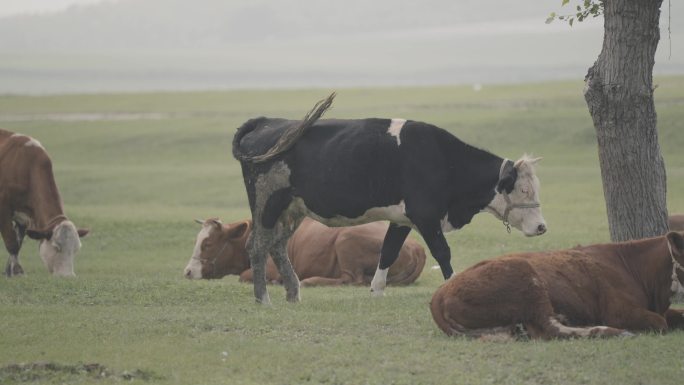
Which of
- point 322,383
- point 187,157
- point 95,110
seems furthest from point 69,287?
point 95,110

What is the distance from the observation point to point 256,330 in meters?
10.8

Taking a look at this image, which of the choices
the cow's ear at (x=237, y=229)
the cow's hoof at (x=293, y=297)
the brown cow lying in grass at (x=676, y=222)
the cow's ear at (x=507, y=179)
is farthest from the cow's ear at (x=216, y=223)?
the brown cow lying in grass at (x=676, y=222)

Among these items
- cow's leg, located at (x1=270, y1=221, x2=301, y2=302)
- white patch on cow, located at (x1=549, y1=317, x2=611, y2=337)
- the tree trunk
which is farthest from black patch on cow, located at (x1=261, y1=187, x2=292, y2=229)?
white patch on cow, located at (x1=549, y1=317, x2=611, y2=337)

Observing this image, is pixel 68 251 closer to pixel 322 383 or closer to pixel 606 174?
pixel 606 174

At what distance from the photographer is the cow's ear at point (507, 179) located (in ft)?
42.7

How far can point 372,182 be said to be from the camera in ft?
41.9

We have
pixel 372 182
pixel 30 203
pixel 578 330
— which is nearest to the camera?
pixel 578 330

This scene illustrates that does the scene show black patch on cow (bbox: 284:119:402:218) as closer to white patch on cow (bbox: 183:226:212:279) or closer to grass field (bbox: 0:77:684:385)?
grass field (bbox: 0:77:684:385)

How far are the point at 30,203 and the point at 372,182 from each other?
6.98m

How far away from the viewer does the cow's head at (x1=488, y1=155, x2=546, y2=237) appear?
13.1 metres

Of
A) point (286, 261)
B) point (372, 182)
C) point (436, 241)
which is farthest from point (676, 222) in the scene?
point (286, 261)

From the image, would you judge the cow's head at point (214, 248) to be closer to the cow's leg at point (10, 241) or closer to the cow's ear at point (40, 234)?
the cow's ear at point (40, 234)

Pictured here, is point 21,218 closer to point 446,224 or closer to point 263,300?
point 263,300

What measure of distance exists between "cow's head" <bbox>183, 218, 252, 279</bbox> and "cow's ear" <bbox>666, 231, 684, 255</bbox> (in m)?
8.11
